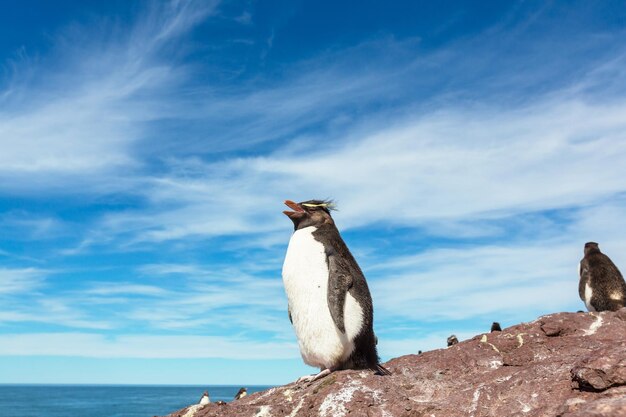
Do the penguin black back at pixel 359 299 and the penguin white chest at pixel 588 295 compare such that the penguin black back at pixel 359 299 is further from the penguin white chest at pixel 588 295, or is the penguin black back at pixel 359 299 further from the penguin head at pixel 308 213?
the penguin white chest at pixel 588 295

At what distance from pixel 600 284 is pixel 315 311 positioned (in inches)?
429

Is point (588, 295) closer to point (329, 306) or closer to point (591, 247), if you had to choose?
point (591, 247)

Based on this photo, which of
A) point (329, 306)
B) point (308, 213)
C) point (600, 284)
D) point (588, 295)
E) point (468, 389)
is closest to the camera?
point (468, 389)

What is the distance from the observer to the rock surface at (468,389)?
5.35 metres

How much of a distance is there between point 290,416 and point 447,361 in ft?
9.57

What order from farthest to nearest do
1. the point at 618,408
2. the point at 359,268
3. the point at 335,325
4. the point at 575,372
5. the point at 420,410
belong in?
the point at 359,268 → the point at 335,325 → the point at 420,410 → the point at 575,372 → the point at 618,408

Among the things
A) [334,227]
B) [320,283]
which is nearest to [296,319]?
[320,283]

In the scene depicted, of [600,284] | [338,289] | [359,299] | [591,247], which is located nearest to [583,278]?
[600,284]

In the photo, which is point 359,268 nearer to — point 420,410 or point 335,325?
point 335,325

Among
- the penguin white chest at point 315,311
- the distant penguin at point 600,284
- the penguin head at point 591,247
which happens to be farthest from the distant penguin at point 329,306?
the penguin head at point 591,247

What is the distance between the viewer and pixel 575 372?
5637 mm

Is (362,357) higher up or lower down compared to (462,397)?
higher up

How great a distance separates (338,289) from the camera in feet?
25.5

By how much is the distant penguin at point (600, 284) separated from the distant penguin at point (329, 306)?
9755 mm
